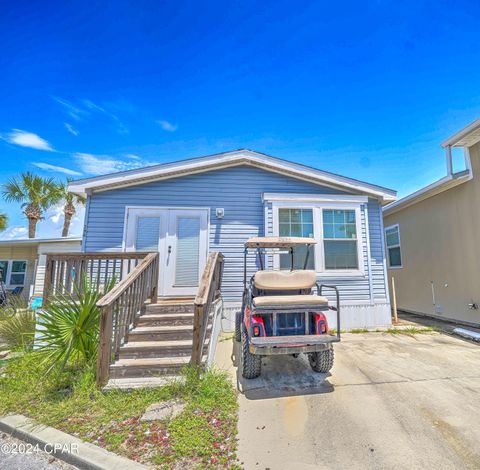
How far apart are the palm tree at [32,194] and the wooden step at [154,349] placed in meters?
17.4

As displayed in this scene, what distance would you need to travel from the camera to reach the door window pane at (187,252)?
621 centimetres

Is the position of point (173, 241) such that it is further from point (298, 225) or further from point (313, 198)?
point (313, 198)

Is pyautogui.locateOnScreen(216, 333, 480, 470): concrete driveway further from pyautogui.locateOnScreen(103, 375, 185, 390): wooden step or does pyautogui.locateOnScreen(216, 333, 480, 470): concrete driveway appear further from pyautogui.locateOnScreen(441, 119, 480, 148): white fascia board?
pyautogui.locateOnScreen(441, 119, 480, 148): white fascia board

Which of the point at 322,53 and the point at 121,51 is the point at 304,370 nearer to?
the point at 322,53

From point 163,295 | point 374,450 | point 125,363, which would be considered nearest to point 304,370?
point 374,450

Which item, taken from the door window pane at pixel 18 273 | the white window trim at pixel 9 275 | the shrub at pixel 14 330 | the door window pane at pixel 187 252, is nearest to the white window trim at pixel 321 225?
the door window pane at pixel 187 252

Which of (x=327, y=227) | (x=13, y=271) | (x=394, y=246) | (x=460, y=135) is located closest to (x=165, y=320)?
(x=327, y=227)

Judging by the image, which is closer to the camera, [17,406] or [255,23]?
[17,406]

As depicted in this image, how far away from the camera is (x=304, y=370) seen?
392 centimetres

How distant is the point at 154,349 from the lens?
3717 millimetres

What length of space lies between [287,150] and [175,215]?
479cm

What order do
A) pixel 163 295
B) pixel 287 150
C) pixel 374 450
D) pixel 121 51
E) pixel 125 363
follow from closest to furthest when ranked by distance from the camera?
pixel 374 450 → pixel 125 363 → pixel 163 295 → pixel 121 51 → pixel 287 150

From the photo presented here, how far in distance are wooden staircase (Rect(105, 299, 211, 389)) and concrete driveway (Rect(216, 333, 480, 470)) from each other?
2.93ft

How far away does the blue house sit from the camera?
631 centimetres
